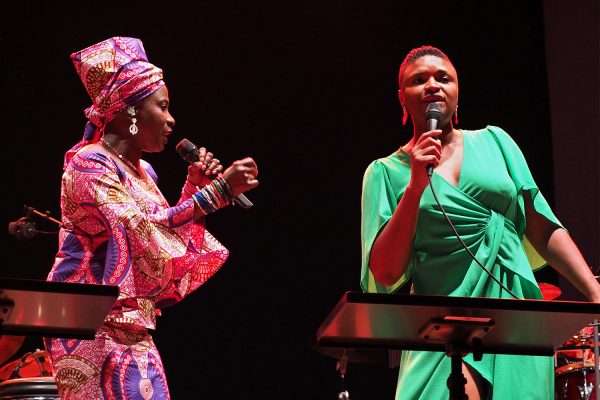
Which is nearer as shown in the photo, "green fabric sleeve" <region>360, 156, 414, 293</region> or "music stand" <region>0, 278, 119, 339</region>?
"music stand" <region>0, 278, 119, 339</region>

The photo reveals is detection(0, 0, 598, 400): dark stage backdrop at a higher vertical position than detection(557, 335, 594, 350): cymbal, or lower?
higher

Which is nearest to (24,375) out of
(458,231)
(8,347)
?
(8,347)

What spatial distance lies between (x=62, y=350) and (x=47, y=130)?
2651 mm

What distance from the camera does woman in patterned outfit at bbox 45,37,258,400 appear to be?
2.44m

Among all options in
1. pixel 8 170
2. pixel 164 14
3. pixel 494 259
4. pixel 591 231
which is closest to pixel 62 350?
pixel 494 259

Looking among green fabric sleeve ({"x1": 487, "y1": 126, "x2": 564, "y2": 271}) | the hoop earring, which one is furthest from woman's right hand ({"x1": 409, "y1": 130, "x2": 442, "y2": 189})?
the hoop earring

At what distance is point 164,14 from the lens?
5098 mm

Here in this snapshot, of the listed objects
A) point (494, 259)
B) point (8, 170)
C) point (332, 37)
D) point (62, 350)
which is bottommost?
point (62, 350)

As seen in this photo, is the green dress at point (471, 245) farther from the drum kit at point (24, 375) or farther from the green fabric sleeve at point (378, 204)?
the drum kit at point (24, 375)

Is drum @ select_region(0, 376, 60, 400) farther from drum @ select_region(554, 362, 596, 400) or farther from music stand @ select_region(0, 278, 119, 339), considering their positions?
drum @ select_region(554, 362, 596, 400)

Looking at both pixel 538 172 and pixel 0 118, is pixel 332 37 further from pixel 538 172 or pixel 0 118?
pixel 0 118

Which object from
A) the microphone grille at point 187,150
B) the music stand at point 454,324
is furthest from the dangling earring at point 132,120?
the music stand at point 454,324

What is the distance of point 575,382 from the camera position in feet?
15.5

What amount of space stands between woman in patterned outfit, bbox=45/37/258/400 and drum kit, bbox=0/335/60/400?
3.65 ft
